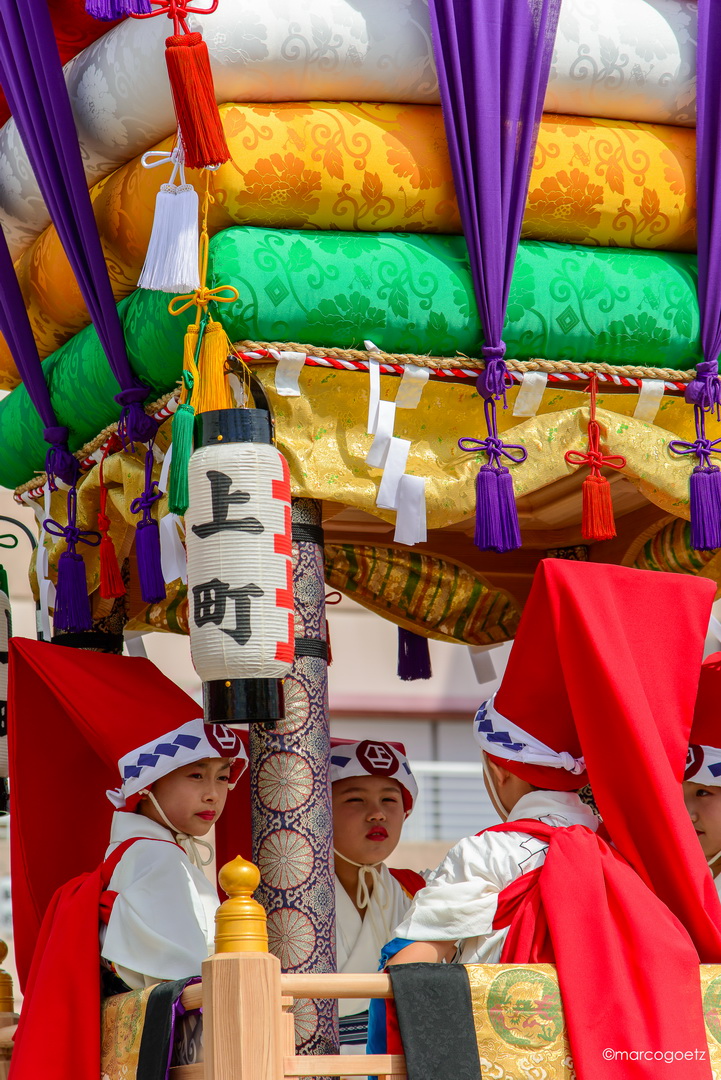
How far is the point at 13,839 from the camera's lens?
4406 mm

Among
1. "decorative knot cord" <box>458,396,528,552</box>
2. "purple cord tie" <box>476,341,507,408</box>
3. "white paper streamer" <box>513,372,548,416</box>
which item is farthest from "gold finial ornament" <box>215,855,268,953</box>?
"white paper streamer" <box>513,372,548,416</box>

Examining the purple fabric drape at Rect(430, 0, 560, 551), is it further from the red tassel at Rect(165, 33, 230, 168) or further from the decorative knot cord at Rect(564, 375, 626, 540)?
the red tassel at Rect(165, 33, 230, 168)

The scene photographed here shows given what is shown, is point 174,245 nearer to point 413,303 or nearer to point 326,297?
point 326,297

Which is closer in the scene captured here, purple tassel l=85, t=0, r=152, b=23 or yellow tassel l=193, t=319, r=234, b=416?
purple tassel l=85, t=0, r=152, b=23

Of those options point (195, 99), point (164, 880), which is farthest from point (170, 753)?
point (195, 99)

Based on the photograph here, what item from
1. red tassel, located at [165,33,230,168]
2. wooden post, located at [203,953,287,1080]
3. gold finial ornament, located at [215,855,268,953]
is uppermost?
red tassel, located at [165,33,230,168]

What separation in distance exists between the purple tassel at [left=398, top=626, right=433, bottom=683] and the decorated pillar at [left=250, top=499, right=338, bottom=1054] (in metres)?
2.23

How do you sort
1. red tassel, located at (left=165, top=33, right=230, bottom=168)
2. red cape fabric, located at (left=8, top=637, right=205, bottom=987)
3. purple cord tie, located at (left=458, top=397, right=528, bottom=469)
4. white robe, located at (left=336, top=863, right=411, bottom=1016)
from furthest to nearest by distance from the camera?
white robe, located at (left=336, top=863, right=411, bottom=1016) → red cape fabric, located at (left=8, top=637, right=205, bottom=987) → purple cord tie, located at (left=458, top=397, right=528, bottom=469) → red tassel, located at (left=165, top=33, right=230, bottom=168)

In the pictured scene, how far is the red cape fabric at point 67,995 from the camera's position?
11.7 feet

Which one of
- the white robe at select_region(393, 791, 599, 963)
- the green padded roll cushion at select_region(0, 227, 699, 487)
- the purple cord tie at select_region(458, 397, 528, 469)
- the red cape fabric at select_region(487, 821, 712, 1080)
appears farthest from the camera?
the purple cord tie at select_region(458, 397, 528, 469)

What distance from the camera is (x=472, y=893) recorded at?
3.28 m

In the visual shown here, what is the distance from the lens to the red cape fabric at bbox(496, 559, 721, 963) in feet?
11.0

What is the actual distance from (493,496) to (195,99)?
1.31m

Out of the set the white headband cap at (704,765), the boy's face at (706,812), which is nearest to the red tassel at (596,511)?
the white headband cap at (704,765)
